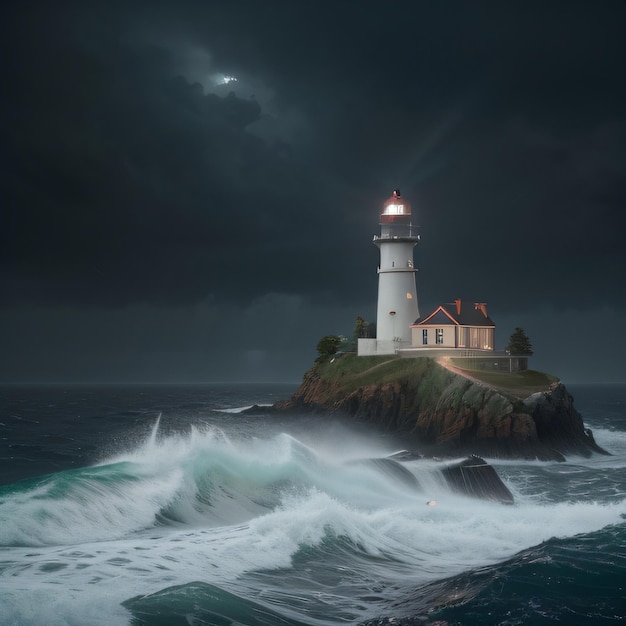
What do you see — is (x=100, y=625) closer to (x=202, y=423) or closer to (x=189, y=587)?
(x=189, y=587)

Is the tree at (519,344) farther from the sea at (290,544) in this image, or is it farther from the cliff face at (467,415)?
the sea at (290,544)

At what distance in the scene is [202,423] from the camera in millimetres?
62656

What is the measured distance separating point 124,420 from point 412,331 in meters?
27.5

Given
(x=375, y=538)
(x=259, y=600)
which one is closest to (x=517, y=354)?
(x=375, y=538)

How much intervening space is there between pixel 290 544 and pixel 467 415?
2815 cm

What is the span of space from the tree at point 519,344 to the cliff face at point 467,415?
7.83 metres

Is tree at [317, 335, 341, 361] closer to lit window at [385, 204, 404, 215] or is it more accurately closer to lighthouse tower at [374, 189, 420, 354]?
lighthouse tower at [374, 189, 420, 354]

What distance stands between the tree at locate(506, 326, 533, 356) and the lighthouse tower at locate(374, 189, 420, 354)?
28.2 ft

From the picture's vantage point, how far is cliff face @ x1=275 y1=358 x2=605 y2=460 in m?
44.1

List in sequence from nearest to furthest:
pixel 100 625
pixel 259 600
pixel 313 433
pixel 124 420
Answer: pixel 100 625 < pixel 259 600 < pixel 313 433 < pixel 124 420

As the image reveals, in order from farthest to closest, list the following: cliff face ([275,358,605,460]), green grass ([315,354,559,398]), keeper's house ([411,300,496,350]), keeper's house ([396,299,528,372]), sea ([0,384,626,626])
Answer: keeper's house ([411,300,496,350]) < keeper's house ([396,299,528,372]) < green grass ([315,354,559,398]) < cliff face ([275,358,605,460]) < sea ([0,384,626,626])

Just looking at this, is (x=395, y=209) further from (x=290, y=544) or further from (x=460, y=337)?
(x=290, y=544)

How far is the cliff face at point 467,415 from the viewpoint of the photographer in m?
44.1

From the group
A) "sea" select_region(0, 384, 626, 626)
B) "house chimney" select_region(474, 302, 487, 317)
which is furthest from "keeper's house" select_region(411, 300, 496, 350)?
"sea" select_region(0, 384, 626, 626)
